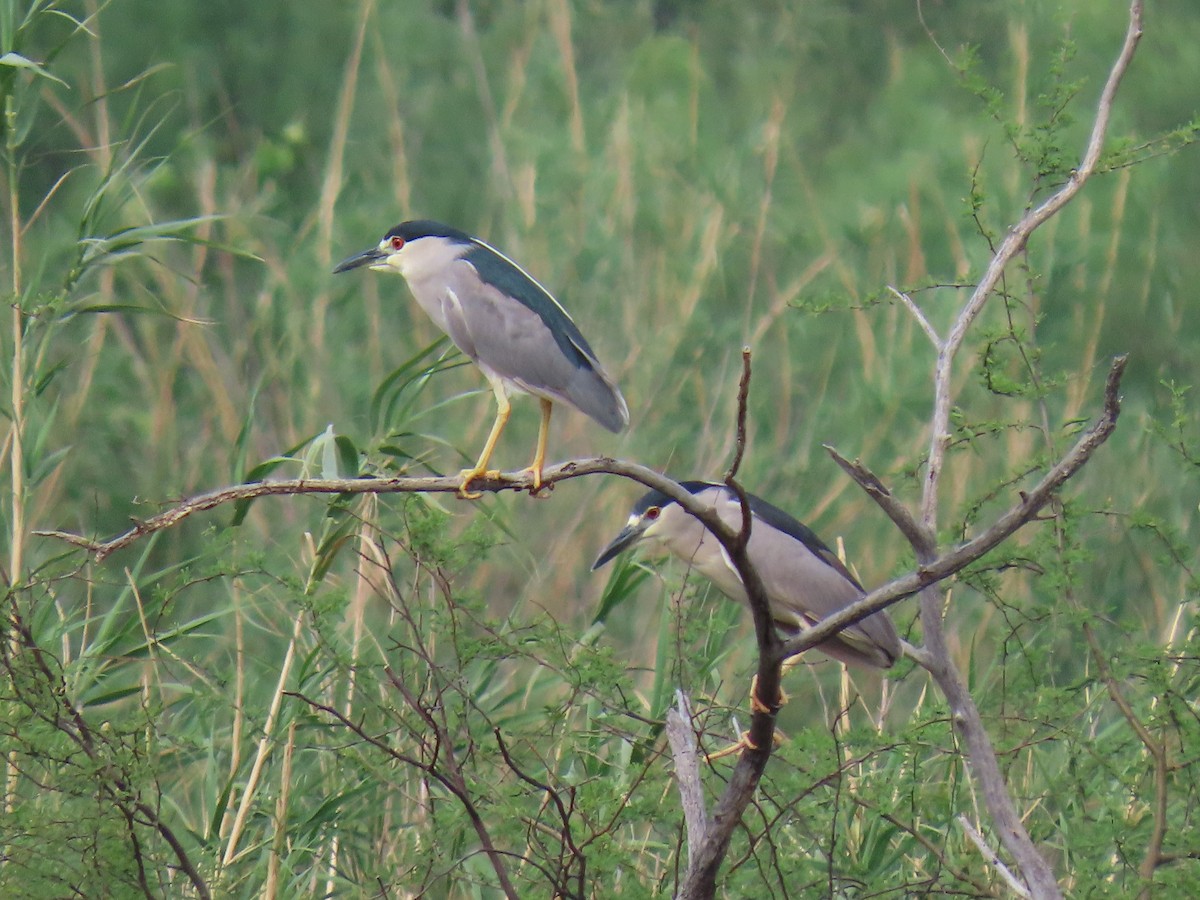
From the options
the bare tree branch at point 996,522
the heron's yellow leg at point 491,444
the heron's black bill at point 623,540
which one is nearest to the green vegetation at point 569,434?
the heron's yellow leg at point 491,444

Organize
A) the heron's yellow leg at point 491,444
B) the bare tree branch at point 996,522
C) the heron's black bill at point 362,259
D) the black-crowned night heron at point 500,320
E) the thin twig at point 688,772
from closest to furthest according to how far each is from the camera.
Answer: the bare tree branch at point 996,522 → the thin twig at point 688,772 → the heron's yellow leg at point 491,444 → the black-crowned night heron at point 500,320 → the heron's black bill at point 362,259

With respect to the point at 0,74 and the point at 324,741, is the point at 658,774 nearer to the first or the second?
the point at 324,741

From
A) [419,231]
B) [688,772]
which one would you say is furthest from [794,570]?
[688,772]

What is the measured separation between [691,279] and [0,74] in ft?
12.2

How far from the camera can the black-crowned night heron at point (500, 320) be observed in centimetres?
461

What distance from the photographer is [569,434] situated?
710 centimetres

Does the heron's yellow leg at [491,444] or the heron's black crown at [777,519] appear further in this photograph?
the heron's black crown at [777,519]

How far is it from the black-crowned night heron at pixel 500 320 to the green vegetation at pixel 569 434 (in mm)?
195

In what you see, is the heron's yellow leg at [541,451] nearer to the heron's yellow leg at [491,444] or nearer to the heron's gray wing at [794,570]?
the heron's yellow leg at [491,444]

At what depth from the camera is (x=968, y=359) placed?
24.1ft

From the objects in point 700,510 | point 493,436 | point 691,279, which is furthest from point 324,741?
point 691,279

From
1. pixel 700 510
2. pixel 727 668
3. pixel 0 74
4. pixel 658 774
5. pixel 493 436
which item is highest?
pixel 0 74

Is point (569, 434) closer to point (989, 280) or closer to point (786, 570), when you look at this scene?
point (786, 570)

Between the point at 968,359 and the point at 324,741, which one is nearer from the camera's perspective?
the point at 324,741
